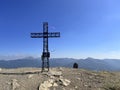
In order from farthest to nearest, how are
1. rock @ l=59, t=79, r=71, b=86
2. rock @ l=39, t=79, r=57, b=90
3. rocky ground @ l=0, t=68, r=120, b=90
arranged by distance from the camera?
rock @ l=59, t=79, r=71, b=86 → rocky ground @ l=0, t=68, r=120, b=90 → rock @ l=39, t=79, r=57, b=90

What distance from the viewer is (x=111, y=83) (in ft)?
92.5

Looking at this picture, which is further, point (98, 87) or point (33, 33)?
point (33, 33)

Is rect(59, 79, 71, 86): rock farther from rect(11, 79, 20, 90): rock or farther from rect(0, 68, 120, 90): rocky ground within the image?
rect(11, 79, 20, 90): rock

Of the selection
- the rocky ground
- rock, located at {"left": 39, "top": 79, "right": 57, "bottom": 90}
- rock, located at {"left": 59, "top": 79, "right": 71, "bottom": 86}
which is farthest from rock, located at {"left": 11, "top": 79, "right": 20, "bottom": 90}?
rock, located at {"left": 59, "top": 79, "right": 71, "bottom": 86}

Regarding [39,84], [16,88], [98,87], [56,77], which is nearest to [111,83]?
[98,87]

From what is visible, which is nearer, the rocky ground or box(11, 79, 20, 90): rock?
box(11, 79, 20, 90): rock

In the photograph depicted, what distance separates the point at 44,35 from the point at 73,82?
10357 mm

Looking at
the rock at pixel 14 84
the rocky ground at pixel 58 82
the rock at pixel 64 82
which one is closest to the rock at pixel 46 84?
the rocky ground at pixel 58 82

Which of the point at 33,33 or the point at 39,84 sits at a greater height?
the point at 33,33

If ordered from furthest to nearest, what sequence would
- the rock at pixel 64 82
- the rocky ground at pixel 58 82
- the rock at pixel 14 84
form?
the rock at pixel 64 82 → the rocky ground at pixel 58 82 → the rock at pixel 14 84

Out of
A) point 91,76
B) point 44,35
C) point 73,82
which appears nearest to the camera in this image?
point 73,82

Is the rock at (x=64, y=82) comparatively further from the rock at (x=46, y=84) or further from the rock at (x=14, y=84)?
the rock at (x=14, y=84)

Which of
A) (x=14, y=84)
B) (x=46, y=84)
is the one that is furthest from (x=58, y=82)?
(x=14, y=84)

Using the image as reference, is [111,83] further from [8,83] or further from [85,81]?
[8,83]
